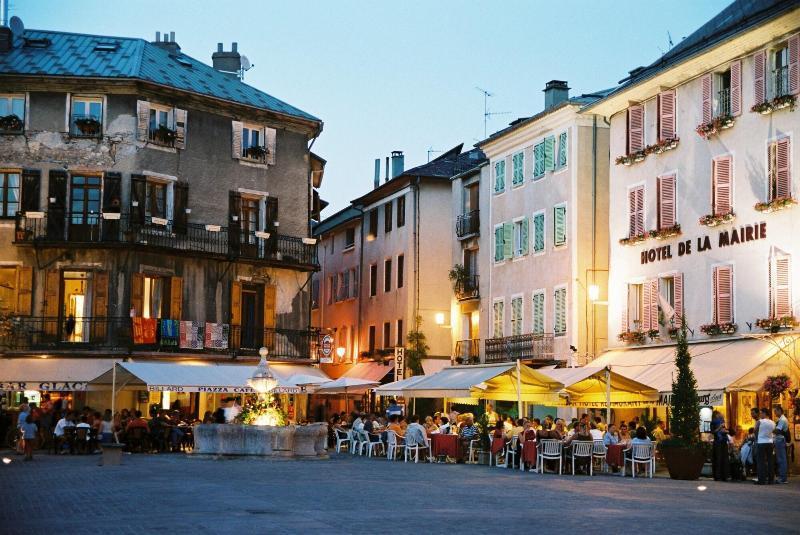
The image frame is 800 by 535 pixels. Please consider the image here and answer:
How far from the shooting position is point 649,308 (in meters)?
39.2

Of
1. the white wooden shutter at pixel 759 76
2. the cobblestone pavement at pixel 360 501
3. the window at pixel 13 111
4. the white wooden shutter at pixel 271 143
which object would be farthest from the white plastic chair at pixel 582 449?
the window at pixel 13 111

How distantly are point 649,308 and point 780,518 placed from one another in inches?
852

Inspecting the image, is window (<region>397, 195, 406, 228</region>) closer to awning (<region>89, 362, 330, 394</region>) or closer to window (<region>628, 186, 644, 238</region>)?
awning (<region>89, 362, 330, 394</region>)

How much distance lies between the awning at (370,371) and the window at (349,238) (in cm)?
675

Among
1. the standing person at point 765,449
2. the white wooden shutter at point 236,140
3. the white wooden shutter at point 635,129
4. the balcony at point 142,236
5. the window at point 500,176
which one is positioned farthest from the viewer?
the window at point 500,176

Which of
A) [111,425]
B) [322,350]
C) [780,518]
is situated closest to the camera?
[780,518]

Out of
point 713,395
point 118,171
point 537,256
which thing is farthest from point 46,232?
point 713,395

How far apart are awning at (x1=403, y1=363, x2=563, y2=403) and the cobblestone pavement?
4.35 metres

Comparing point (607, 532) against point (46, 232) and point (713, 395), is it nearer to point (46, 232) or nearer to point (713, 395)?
point (713, 395)

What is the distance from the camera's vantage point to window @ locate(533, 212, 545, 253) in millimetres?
47156

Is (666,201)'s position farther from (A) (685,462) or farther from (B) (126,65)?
(B) (126,65)

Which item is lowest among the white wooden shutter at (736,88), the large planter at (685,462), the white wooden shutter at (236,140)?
the large planter at (685,462)

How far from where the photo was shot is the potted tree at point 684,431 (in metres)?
28.2

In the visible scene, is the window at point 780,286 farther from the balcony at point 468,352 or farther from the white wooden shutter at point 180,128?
the white wooden shutter at point 180,128
